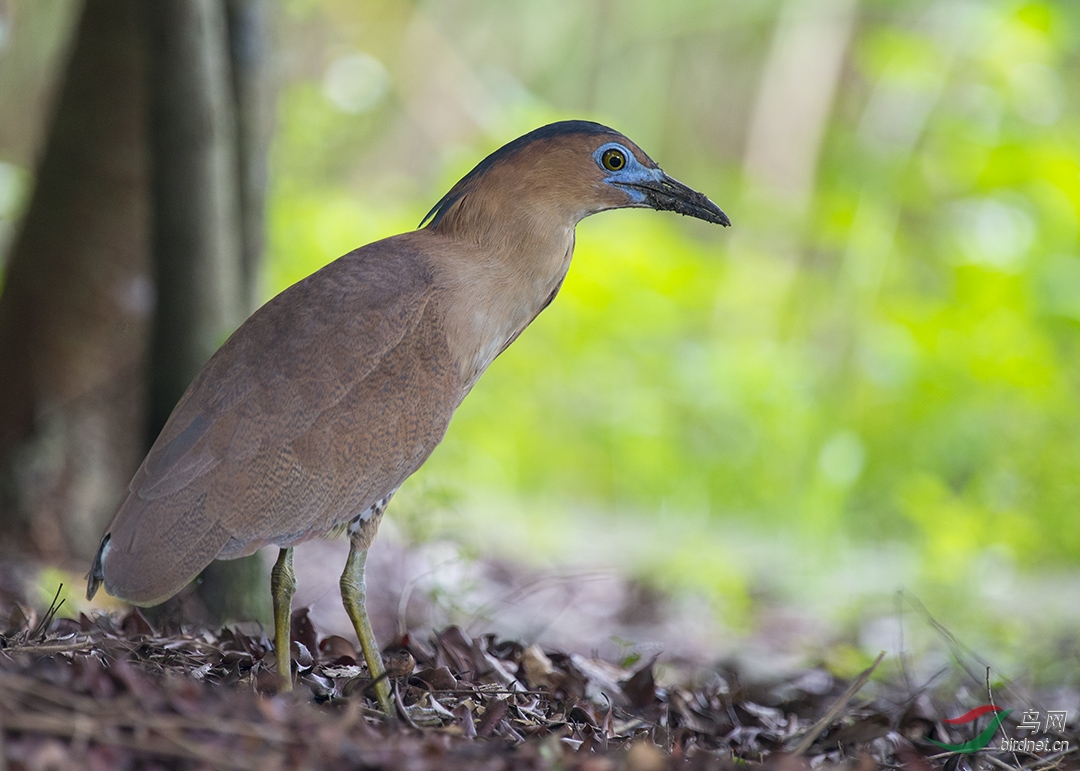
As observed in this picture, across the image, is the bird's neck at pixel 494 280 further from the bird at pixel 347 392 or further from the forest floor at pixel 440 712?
the forest floor at pixel 440 712

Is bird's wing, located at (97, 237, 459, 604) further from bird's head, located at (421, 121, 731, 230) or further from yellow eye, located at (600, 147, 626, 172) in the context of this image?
yellow eye, located at (600, 147, 626, 172)

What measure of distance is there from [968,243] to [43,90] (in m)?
7.79

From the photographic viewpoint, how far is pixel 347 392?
281cm

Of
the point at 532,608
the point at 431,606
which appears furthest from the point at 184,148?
the point at 532,608

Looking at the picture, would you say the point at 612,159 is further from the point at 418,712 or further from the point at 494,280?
the point at 418,712

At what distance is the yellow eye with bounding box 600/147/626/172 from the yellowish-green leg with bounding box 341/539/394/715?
4.52 ft

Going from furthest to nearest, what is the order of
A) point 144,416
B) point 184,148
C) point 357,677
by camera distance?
point 144,416 < point 184,148 < point 357,677

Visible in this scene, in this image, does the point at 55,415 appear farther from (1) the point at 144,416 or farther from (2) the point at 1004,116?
(2) the point at 1004,116

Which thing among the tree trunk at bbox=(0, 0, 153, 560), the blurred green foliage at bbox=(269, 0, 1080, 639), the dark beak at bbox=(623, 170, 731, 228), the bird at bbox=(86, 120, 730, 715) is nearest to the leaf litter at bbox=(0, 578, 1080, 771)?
the bird at bbox=(86, 120, 730, 715)

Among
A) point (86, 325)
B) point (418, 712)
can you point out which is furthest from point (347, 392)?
point (86, 325)

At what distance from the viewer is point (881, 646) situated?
5.51 metres

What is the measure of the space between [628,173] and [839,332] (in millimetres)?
5636

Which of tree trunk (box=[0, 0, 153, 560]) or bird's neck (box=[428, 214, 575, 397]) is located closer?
bird's neck (box=[428, 214, 575, 397])

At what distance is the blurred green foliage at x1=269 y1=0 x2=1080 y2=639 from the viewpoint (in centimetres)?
686
